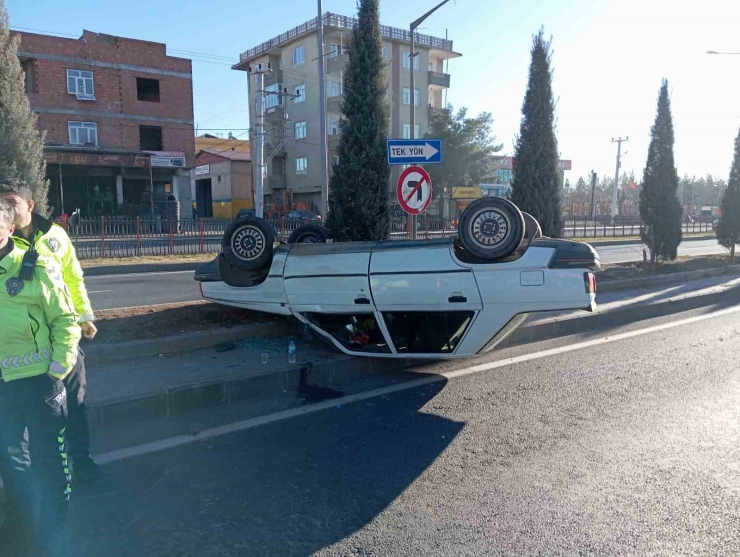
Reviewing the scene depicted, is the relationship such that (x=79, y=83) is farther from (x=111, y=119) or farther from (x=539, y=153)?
(x=539, y=153)

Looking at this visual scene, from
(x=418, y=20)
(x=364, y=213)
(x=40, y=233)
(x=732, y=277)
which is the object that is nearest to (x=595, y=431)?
(x=40, y=233)

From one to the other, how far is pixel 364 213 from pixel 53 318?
21.0 feet

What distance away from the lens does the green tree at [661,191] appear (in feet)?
47.3

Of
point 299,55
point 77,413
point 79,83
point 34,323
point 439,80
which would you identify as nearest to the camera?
point 34,323

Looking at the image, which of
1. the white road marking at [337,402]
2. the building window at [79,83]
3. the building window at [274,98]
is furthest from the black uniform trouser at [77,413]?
the building window at [274,98]

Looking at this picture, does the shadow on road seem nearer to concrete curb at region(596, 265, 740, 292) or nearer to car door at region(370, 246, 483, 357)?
car door at region(370, 246, 483, 357)

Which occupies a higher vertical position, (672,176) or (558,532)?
(672,176)

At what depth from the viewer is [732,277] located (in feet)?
45.0

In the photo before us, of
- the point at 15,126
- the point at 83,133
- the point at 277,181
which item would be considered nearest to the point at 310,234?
the point at 15,126

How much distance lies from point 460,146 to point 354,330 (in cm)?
4296

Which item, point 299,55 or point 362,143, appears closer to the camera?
point 362,143

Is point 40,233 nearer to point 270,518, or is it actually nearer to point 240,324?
point 270,518

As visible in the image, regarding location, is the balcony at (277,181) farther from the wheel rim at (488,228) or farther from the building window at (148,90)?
the wheel rim at (488,228)

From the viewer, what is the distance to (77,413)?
3613 mm
